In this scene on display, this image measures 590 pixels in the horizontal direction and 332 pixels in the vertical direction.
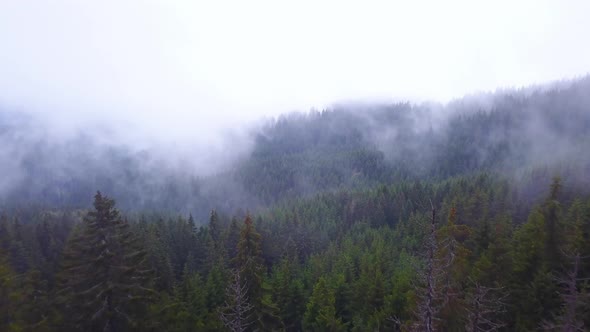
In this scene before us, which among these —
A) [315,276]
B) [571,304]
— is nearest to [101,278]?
[571,304]

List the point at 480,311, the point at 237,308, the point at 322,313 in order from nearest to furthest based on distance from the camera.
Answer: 1. the point at 480,311
2. the point at 237,308
3. the point at 322,313

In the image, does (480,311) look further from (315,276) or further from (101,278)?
(315,276)

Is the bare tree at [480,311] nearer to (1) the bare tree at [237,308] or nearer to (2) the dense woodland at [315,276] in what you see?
(2) the dense woodland at [315,276]

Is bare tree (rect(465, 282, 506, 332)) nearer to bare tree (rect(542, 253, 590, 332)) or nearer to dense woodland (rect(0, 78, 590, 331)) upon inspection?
dense woodland (rect(0, 78, 590, 331))

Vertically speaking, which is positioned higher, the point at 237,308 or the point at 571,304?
the point at 237,308

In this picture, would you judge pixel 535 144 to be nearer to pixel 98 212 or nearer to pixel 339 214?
pixel 339 214

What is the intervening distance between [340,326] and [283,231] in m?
47.7

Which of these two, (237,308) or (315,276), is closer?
(237,308)

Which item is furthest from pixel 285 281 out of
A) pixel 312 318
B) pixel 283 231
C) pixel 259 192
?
pixel 259 192

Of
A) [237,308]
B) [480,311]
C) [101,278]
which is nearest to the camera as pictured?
[480,311]

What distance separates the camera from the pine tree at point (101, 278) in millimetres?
15391

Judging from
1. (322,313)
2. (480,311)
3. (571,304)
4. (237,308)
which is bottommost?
(322,313)

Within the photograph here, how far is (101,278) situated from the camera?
15.6m

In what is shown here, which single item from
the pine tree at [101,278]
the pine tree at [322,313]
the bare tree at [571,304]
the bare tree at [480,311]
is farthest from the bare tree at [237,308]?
the bare tree at [571,304]
